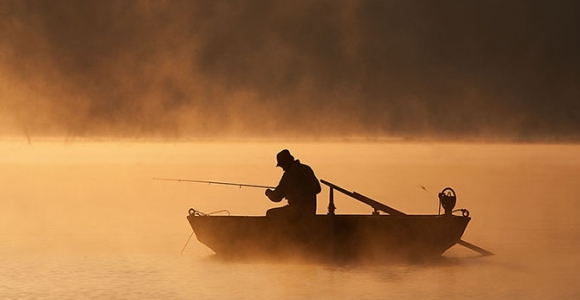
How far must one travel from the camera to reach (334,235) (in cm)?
1922

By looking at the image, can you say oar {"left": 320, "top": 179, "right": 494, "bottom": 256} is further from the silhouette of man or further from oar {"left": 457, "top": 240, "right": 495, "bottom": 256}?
the silhouette of man

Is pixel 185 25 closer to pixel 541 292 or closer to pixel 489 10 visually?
pixel 489 10

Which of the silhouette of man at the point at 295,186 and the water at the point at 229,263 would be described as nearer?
the water at the point at 229,263

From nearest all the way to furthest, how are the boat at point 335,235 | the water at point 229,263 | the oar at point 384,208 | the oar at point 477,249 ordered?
the water at point 229,263 → the boat at point 335,235 → the oar at point 384,208 → the oar at point 477,249

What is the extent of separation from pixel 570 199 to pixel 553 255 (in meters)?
15.5

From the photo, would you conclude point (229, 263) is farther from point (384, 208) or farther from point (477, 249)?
point (477, 249)

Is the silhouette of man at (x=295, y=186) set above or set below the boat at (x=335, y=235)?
above

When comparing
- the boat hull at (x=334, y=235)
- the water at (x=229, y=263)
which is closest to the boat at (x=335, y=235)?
the boat hull at (x=334, y=235)

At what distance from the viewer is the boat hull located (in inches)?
745

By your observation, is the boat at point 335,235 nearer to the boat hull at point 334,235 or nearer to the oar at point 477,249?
the boat hull at point 334,235

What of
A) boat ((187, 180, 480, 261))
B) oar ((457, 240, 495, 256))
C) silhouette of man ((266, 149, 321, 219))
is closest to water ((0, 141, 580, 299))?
oar ((457, 240, 495, 256))

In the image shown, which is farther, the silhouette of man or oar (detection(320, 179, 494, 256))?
oar (detection(320, 179, 494, 256))

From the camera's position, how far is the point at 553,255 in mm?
20984

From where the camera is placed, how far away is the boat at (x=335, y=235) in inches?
745
